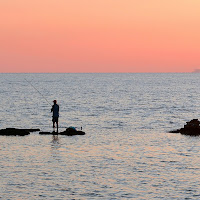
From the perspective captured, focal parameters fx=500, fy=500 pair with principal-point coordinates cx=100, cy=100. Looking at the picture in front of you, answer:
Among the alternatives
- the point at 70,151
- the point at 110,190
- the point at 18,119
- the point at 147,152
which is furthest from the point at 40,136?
the point at 18,119

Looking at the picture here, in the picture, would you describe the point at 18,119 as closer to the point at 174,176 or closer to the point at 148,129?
the point at 148,129

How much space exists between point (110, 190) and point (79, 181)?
154cm

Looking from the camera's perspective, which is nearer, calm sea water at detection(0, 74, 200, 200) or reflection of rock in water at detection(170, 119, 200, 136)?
calm sea water at detection(0, 74, 200, 200)

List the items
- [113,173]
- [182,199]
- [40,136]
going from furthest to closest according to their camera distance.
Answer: [40,136] < [113,173] < [182,199]

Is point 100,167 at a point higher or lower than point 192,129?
lower

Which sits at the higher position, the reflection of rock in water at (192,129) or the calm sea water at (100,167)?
the reflection of rock in water at (192,129)

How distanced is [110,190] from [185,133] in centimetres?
1608

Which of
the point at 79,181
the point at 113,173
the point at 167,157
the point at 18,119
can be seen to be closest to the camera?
the point at 79,181

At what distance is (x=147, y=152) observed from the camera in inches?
939

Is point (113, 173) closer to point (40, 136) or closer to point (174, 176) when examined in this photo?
point (174, 176)

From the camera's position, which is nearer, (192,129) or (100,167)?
(100,167)

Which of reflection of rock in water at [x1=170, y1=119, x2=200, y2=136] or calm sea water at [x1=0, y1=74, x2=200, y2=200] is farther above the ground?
reflection of rock in water at [x1=170, y1=119, x2=200, y2=136]

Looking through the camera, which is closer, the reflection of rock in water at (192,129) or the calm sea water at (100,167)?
the calm sea water at (100,167)

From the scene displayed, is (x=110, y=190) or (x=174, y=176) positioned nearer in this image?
(x=110, y=190)
